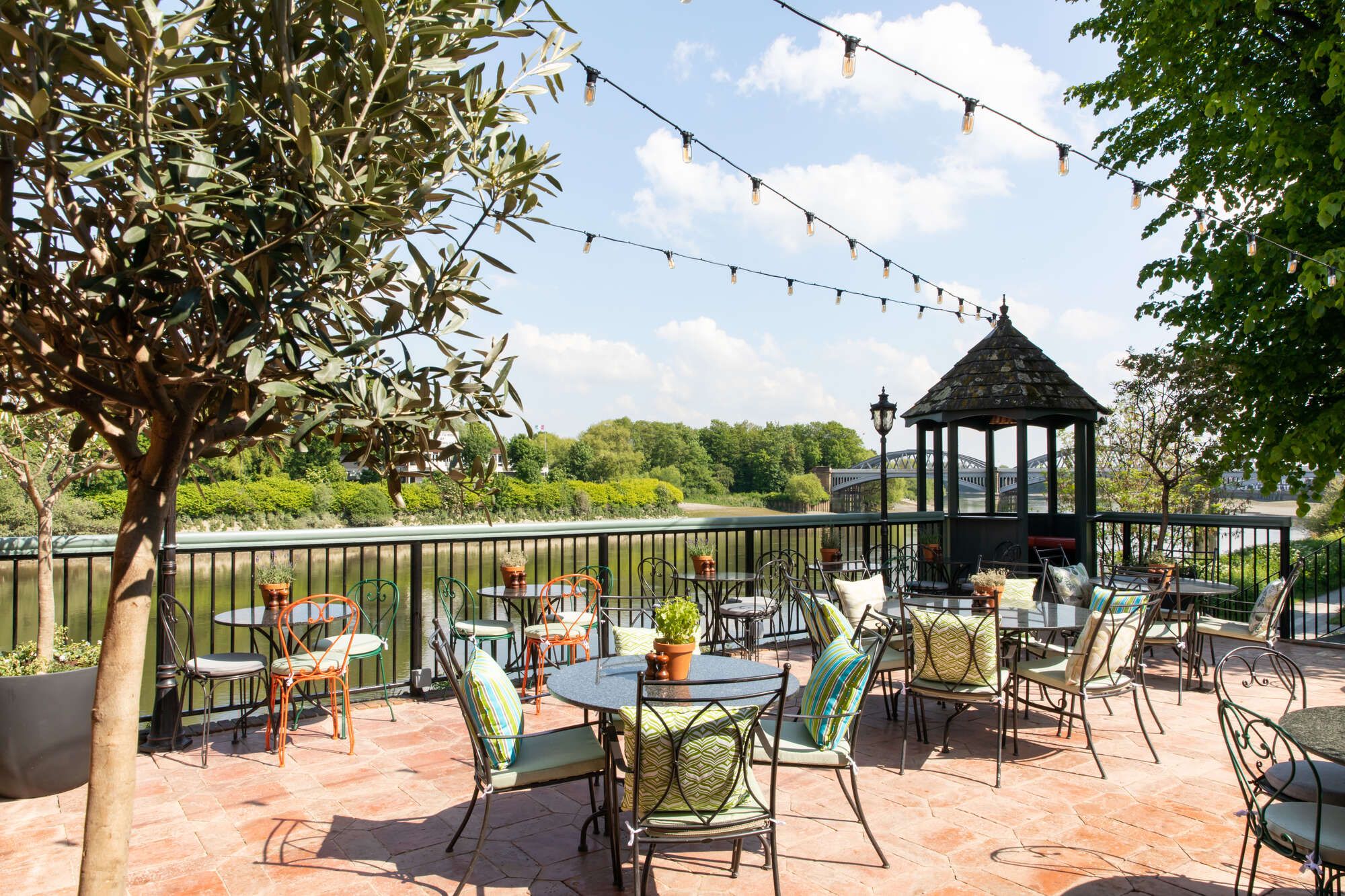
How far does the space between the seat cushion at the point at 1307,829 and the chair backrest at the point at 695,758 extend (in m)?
1.44

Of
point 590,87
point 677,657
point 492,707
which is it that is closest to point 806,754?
point 677,657

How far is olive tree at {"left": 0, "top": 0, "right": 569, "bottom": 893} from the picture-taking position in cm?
142

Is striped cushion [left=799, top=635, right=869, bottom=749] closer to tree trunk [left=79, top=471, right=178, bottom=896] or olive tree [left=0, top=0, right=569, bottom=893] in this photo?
olive tree [left=0, top=0, right=569, bottom=893]

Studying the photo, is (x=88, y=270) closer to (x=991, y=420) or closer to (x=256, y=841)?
(x=256, y=841)

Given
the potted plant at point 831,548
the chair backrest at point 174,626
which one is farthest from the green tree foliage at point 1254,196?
the chair backrest at point 174,626

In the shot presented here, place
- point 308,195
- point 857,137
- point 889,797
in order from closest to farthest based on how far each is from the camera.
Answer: point 308,195, point 889,797, point 857,137

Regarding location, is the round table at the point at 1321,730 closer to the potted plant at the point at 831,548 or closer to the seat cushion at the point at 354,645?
the seat cushion at the point at 354,645

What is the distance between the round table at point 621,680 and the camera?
2.92 meters

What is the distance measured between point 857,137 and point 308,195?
684 cm

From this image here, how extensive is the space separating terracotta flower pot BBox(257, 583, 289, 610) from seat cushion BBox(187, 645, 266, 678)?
1.13 ft

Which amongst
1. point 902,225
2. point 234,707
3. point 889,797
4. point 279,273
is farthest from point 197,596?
point 279,273

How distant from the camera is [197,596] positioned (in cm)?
1594

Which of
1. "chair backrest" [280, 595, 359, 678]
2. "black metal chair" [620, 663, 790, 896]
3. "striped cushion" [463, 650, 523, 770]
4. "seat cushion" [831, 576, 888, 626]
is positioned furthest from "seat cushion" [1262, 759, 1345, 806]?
"chair backrest" [280, 595, 359, 678]

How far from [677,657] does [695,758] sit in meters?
→ 0.59
